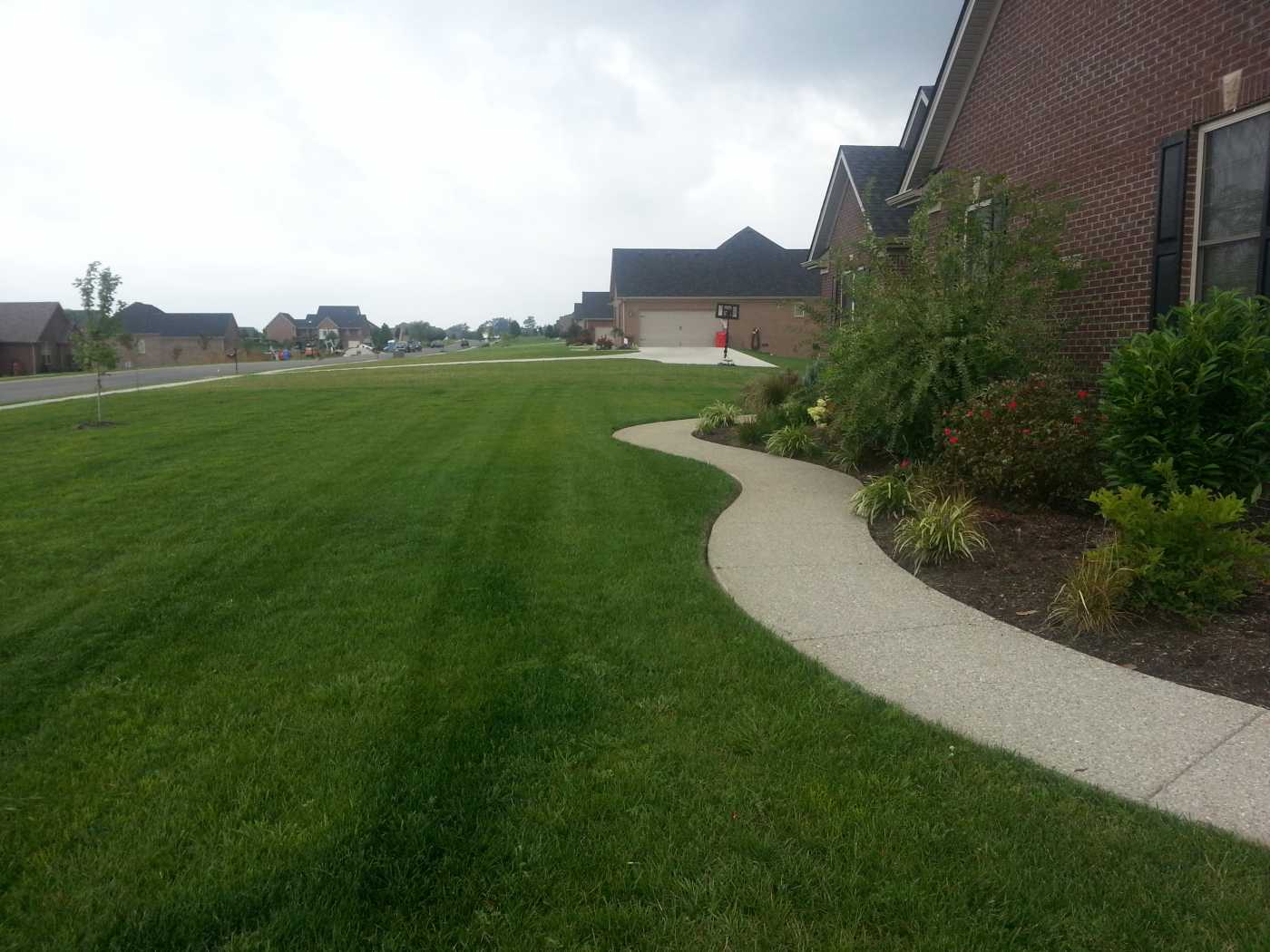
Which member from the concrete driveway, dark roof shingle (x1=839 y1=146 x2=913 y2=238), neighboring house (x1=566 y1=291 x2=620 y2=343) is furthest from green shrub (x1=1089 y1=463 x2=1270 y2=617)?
neighboring house (x1=566 y1=291 x2=620 y2=343)

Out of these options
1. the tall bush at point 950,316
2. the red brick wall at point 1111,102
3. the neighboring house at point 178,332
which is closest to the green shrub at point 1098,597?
the tall bush at point 950,316

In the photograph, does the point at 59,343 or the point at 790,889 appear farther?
the point at 59,343

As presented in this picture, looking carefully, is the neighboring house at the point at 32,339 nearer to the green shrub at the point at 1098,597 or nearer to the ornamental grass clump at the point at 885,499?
the ornamental grass clump at the point at 885,499

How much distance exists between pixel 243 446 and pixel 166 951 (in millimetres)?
10727

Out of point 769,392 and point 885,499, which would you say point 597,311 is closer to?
point 769,392

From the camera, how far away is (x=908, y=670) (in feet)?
15.8

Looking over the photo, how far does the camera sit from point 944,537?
262 inches

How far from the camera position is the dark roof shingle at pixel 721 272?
1943 inches

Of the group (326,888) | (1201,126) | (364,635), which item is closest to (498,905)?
(326,888)

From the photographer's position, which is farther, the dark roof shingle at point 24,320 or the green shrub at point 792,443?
the dark roof shingle at point 24,320

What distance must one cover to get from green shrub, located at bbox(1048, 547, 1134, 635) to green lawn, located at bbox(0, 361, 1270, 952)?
1.73 metres

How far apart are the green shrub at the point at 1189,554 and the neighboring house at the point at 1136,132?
3245 mm

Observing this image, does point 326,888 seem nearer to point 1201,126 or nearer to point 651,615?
point 651,615

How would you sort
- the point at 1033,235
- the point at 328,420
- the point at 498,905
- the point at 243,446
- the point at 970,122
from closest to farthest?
1. the point at 498,905
2. the point at 1033,235
3. the point at 970,122
4. the point at 243,446
5. the point at 328,420
